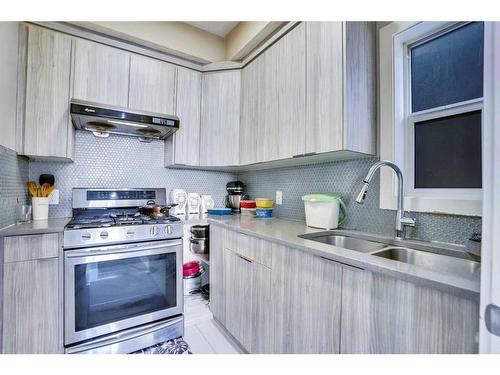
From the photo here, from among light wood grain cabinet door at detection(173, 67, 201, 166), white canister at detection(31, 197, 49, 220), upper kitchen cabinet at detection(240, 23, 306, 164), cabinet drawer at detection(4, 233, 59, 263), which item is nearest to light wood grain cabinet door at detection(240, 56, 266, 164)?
upper kitchen cabinet at detection(240, 23, 306, 164)

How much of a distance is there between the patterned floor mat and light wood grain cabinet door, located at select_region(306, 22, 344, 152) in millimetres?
Answer: 1651

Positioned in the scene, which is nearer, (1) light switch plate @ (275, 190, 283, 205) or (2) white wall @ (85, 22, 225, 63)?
(2) white wall @ (85, 22, 225, 63)

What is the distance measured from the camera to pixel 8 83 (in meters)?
1.44

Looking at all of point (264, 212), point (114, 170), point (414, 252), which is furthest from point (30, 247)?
point (414, 252)

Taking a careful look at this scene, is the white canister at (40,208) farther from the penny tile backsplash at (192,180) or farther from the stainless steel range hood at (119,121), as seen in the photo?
the stainless steel range hood at (119,121)

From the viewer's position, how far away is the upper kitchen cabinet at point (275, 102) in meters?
1.62

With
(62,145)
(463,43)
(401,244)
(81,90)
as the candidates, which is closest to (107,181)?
(62,145)

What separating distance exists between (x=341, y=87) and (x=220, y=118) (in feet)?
4.34

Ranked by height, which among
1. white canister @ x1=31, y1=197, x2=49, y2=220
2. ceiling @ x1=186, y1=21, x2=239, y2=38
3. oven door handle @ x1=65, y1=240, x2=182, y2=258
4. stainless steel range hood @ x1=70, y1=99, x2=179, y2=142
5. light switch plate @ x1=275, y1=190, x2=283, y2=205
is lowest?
oven door handle @ x1=65, y1=240, x2=182, y2=258

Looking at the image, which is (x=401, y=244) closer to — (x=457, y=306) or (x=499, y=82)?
(x=457, y=306)

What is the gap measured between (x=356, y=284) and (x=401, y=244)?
54 centimetres

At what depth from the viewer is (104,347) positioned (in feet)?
4.95

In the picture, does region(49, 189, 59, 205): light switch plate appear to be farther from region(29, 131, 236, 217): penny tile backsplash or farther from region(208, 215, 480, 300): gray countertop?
region(208, 215, 480, 300): gray countertop

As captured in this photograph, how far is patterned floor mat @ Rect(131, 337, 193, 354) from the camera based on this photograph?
1618 millimetres
